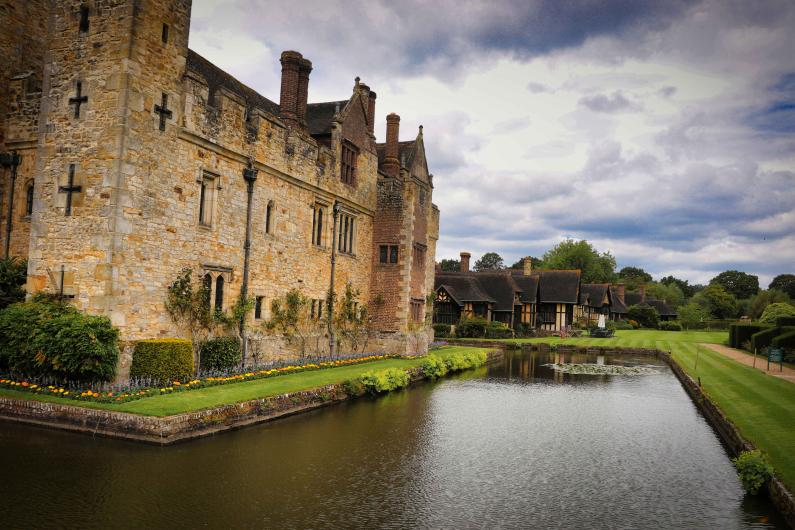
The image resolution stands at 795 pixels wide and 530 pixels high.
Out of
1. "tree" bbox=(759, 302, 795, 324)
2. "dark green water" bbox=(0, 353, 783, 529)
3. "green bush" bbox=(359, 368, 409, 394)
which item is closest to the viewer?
"dark green water" bbox=(0, 353, 783, 529)

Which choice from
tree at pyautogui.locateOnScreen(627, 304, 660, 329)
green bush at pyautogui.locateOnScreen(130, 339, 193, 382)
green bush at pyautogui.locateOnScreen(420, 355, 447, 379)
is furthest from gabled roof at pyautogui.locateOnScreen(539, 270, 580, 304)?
green bush at pyautogui.locateOnScreen(130, 339, 193, 382)

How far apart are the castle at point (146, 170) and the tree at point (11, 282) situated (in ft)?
3.10

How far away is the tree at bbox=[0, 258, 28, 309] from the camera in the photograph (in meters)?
16.1

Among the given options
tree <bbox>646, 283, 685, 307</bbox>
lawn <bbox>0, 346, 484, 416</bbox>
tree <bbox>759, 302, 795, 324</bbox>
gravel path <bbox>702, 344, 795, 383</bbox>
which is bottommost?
lawn <bbox>0, 346, 484, 416</bbox>

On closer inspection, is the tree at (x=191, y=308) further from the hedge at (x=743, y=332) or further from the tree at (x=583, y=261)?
the tree at (x=583, y=261)

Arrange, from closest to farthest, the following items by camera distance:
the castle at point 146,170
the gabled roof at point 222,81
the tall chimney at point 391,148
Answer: the castle at point 146,170 → the gabled roof at point 222,81 → the tall chimney at point 391,148

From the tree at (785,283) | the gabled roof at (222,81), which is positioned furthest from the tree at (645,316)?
the gabled roof at (222,81)

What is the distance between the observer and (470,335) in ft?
164

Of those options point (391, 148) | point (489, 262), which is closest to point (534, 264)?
point (489, 262)

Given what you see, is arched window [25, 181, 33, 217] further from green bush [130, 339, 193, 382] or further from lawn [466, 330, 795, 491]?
lawn [466, 330, 795, 491]

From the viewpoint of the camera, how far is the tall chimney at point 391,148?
3203 cm

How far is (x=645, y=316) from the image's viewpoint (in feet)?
246

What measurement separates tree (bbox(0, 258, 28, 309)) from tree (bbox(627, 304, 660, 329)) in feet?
235

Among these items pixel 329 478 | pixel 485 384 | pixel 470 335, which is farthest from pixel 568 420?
pixel 470 335
